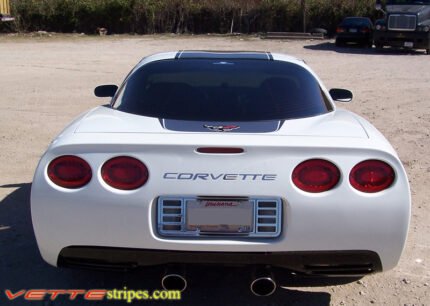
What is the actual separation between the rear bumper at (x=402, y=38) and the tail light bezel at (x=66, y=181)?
22.7m

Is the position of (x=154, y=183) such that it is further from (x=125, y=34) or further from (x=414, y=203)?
(x=125, y=34)

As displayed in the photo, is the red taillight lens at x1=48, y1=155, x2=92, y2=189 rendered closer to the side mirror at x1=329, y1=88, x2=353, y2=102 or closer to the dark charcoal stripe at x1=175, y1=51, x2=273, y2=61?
the dark charcoal stripe at x1=175, y1=51, x2=273, y2=61

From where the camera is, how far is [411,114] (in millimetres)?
10086

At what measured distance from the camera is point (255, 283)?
3053 mm

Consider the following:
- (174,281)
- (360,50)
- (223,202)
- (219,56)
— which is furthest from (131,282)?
(360,50)

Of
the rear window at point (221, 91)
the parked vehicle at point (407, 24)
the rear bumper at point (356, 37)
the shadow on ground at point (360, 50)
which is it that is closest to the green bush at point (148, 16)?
the shadow on ground at point (360, 50)

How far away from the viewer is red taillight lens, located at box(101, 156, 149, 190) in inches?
117

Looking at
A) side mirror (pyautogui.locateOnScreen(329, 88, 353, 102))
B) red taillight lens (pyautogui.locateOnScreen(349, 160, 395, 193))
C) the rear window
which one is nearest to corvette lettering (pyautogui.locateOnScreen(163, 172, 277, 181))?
red taillight lens (pyautogui.locateOnScreen(349, 160, 395, 193))

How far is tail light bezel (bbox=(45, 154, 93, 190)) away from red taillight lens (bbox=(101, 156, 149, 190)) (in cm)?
8

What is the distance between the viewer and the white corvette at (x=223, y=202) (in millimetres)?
2932

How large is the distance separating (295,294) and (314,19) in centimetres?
3674

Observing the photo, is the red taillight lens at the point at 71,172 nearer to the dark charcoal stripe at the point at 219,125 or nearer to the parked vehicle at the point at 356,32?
the dark charcoal stripe at the point at 219,125

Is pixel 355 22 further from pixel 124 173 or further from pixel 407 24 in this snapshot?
pixel 124 173

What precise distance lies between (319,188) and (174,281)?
927 mm
